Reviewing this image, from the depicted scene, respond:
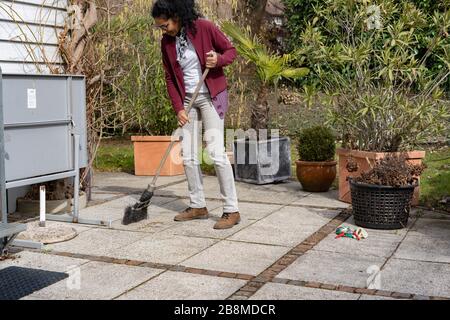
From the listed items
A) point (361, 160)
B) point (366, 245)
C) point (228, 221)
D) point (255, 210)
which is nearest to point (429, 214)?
point (361, 160)

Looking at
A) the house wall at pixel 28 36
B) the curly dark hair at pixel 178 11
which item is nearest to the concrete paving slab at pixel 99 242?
the house wall at pixel 28 36

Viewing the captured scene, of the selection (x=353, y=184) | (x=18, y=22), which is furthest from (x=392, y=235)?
(x=18, y=22)

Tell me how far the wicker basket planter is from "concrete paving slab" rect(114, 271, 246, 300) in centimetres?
172

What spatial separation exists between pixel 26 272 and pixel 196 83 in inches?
80.9

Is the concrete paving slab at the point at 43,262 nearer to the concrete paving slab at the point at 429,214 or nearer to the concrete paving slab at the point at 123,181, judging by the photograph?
the concrete paving slab at the point at 123,181

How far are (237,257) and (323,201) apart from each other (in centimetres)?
223

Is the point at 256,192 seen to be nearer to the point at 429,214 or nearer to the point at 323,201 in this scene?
the point at 323,201

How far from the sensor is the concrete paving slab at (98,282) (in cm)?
348

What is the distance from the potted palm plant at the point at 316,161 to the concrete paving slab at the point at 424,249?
1.93m

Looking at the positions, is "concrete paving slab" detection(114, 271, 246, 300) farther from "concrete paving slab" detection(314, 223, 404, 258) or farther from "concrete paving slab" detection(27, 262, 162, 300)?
"concrete paving slab" detection(314, 223, 404, 258)

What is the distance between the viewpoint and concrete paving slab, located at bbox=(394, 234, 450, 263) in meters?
4.25

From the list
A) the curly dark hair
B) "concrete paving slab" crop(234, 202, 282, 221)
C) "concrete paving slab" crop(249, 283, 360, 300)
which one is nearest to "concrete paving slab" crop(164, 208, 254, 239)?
"concrete paving slab" crop(234, 202, 282, 221)

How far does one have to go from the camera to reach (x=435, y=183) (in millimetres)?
6965

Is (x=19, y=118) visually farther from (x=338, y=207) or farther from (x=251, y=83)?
(x=251, y=83)
